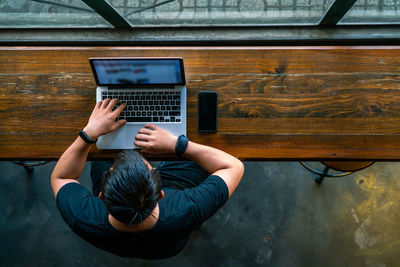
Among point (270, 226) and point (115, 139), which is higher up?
point (115, 139)

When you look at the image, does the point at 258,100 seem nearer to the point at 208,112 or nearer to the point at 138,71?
the point at 208,112

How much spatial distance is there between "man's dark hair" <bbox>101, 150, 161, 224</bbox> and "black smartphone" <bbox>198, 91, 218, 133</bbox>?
468mm

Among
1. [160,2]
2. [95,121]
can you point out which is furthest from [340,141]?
[160,2]

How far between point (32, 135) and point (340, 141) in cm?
167

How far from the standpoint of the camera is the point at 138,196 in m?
1.01

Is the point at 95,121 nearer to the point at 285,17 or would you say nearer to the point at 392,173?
the point at 285,17

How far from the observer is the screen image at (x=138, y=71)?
126 cm

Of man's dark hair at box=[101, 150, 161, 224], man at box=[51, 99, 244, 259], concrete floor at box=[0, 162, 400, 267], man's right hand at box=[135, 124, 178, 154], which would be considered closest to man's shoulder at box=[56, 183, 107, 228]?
man at box=[51, 99, 244, 259]

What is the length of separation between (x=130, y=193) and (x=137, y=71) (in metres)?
0.62

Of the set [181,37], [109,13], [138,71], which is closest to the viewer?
[138,71]

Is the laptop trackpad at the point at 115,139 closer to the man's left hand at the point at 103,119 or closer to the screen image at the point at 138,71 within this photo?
the man's left hand at the point at 103,119

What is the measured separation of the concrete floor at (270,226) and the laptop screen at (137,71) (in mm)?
1359

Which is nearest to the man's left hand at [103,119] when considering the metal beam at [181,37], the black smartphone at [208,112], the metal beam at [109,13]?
the black smartphone at [208,112]

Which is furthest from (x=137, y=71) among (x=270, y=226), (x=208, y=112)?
(x=270, y=226)
